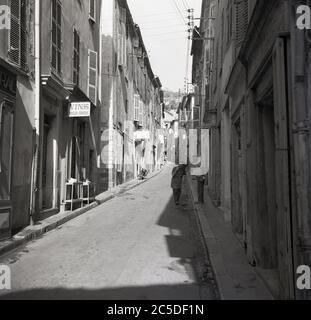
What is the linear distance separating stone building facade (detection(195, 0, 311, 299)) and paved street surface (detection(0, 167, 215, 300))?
1113 mm

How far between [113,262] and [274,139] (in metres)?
3.15

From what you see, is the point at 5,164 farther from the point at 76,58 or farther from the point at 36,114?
the point at 76,58

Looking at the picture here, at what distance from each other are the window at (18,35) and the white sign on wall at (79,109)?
11.3ft

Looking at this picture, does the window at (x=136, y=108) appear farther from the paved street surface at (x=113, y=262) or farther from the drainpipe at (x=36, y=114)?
the drainpipe at (x=36, y=114)

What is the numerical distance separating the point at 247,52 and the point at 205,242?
3776 mm

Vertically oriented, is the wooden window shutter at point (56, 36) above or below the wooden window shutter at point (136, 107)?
below

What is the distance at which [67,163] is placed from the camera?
13.8 m

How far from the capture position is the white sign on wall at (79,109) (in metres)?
13.1

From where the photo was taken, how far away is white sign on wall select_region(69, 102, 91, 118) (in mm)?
13117

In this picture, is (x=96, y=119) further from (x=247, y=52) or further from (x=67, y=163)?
(x=247, y=52)

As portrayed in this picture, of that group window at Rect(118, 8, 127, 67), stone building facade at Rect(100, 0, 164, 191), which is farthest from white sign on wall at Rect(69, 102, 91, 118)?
window at Rect(118, 8, 127, 67)

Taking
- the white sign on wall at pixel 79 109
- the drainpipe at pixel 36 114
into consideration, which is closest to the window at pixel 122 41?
the white sign on wall at pixel 79 109

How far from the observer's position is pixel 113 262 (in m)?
6.86

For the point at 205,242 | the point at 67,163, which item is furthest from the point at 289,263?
the point at 67,163
